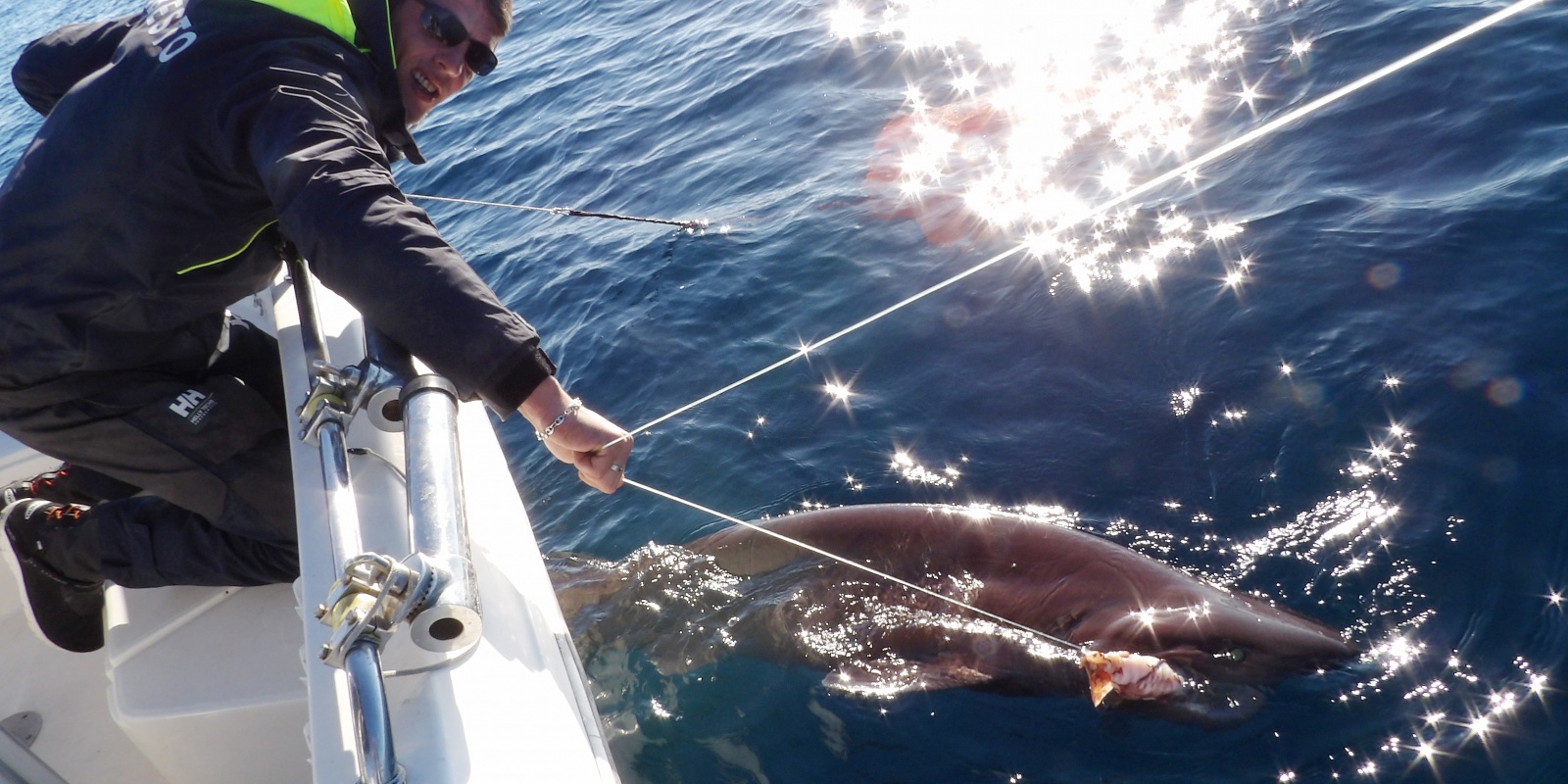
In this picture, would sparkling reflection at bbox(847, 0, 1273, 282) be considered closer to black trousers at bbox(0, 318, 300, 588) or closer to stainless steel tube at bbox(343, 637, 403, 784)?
black trousers at bbox(0, 318, 300, 588)

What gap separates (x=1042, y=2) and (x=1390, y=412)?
20.0 ft

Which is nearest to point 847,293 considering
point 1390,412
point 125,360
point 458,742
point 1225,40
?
point 1390,412

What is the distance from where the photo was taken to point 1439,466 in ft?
14.1

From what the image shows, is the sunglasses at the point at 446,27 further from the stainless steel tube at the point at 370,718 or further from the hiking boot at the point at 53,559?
the hiking boot at the point at 53,559

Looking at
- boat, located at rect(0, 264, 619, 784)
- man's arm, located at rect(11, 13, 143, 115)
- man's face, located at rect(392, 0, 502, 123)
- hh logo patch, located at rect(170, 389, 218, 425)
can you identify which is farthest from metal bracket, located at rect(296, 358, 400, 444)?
man's arm, located at rect(11, 13, 143, 115)

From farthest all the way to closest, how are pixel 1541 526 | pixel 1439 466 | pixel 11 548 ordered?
pixel 1439 466 < pixel 1541 526 < pixel 11 548

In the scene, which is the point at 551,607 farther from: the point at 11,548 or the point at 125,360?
the point at 11,548

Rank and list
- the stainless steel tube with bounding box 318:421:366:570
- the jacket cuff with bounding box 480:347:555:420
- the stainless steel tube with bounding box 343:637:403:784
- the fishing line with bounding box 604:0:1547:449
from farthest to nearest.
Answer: the fishing line with bounding box 604:0:1547:449 < the jacket cuff with bounding box 480:347:555:420 < the stainless steel tube with bounding box 318:421:366:570 < the stainless steel tube with bounding box 343:637:403:784

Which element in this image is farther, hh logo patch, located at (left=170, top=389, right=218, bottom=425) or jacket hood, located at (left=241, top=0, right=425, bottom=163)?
hh logo patch, located at (left=170, top=389, right=218, bottom=425)

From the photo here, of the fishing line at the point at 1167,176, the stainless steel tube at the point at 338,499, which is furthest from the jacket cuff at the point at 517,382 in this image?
the stainless steel tube at the point at 338,499

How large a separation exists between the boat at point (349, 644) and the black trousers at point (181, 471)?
0.52ft

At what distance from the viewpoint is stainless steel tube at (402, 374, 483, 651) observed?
208 centimetres

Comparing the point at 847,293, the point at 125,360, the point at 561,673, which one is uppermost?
the point at 125,360

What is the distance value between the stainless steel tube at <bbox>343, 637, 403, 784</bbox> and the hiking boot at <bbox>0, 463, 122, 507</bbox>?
2.55m
